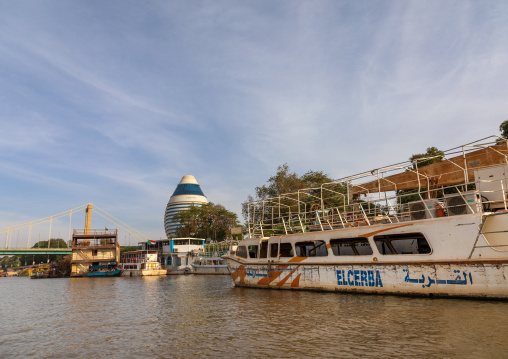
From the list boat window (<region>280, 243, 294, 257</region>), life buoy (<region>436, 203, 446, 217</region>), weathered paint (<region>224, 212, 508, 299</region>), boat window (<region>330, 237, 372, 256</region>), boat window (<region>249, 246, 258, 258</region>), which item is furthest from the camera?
boat window (<region>249, 246, 258, 258</region>)

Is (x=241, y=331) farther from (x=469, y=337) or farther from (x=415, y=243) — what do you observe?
(x=415, y=243)

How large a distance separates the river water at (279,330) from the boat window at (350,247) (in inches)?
135

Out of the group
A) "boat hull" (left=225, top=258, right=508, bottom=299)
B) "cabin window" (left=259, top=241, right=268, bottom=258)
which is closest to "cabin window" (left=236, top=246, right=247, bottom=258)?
"cabin window" (left=259, top=241, right=268, bottom=258)

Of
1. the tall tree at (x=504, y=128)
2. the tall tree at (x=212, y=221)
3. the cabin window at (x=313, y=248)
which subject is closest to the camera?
the cabin window at (x=313, y=248)

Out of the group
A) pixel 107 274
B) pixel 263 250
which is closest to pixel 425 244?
pixel 263 250

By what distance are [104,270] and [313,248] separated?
57.7 meters

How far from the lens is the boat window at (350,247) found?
2000 cm

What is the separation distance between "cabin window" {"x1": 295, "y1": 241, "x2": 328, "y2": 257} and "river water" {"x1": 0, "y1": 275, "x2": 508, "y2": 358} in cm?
395

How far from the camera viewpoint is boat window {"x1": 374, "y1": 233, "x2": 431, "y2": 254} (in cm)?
1730

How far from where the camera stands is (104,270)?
218 ft

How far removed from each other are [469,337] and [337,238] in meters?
10.2

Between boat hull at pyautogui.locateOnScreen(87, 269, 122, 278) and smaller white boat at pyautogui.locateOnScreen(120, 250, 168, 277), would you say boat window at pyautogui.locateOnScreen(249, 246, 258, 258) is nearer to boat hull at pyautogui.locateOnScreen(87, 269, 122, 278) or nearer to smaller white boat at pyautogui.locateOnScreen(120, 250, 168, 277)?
smaller white boat at pyautogui.locateOnScreen(120, 250, 168, 277)

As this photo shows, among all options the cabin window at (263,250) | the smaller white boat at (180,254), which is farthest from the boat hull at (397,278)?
the smaller white boat at (180,254)

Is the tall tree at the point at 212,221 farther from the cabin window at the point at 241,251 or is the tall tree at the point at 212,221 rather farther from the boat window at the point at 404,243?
the boat window at the point at 404,243
